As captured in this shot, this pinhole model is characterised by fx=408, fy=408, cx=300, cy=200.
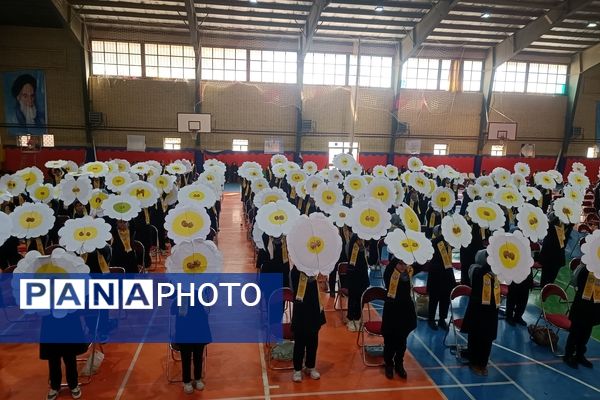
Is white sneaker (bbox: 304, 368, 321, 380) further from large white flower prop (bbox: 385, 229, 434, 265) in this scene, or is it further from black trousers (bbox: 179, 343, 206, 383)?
large white flower prop (bbox: 385, 229, 434, 265)

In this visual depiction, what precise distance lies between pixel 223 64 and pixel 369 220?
20075 millimetres

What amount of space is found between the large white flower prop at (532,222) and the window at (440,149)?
20.2 metres

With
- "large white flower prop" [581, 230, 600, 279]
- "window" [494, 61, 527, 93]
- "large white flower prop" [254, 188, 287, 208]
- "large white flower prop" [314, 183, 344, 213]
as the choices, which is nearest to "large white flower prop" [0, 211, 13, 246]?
"large white flower prop" [254, 188, 287, 208]

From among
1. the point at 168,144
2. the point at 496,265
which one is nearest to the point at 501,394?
the point at 496,265

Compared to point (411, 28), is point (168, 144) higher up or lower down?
lower down

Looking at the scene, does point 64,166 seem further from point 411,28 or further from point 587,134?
point 587,134

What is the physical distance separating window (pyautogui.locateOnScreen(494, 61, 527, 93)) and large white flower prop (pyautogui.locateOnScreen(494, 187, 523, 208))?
1889cm

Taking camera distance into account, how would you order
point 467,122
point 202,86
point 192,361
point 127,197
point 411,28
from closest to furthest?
point 192,361, point 127,197, point 411,28, point 202,86, point 467,122

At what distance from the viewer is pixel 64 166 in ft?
52.5

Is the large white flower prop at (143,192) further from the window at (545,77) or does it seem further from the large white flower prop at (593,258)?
the window at (545,77)

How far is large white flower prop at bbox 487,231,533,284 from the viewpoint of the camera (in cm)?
549

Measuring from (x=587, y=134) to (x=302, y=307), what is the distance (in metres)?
30.2

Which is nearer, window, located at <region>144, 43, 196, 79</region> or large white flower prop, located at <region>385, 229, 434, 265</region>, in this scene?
large white flower prop, located at <region>385, 229, 434, 265</region>
